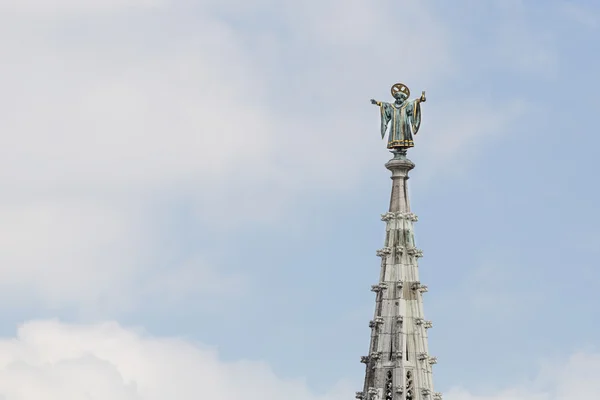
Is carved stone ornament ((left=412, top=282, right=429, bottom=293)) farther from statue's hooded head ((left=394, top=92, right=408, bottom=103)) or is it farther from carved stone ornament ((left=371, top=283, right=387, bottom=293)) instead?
statue's hooded head ((left=394, top=92, right=408, bottom=103))

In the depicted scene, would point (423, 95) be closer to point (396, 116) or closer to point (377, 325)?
point (396, 116)

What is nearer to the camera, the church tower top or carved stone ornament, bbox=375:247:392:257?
the church tower top

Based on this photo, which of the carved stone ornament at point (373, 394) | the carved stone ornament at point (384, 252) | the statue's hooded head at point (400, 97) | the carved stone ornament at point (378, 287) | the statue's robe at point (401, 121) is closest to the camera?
the carved stone ornament at point (373, 394)

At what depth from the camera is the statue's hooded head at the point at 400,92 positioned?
104 metres

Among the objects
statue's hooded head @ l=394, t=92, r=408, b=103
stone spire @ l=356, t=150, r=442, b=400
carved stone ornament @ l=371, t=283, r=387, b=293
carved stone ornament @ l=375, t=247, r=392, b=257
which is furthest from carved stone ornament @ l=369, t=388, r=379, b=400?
statue's hooded head @ l=394, t=92, r=408, b=103

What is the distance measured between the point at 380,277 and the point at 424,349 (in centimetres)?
479

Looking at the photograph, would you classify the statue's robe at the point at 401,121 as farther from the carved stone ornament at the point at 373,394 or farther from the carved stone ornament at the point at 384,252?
the carved stone ornament at the point at 373,394

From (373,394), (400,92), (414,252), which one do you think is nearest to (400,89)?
(400,92)

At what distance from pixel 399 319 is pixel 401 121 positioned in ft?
37.2

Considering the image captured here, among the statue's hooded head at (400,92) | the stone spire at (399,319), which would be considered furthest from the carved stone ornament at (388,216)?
the statue's hooded head at (400,92)

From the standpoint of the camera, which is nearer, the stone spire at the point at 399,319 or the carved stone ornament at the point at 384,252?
the stone spire at the point at 399,319

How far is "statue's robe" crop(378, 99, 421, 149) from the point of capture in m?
103

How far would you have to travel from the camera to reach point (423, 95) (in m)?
104

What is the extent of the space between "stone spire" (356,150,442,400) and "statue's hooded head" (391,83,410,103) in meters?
3.07
